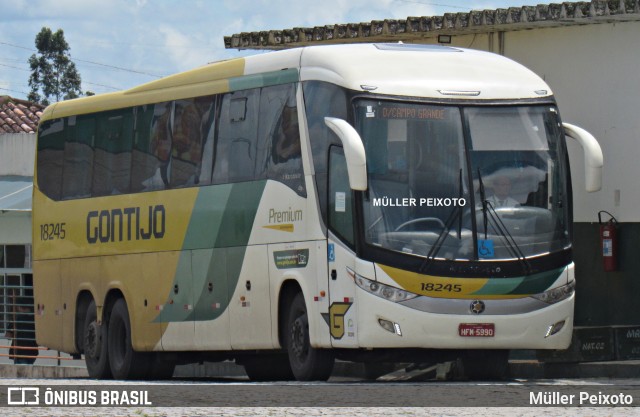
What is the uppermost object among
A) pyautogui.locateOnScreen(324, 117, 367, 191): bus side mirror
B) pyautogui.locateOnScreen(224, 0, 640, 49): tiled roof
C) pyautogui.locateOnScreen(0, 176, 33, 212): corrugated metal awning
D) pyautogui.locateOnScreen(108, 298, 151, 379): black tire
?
pyautogui.locateOnScreen(224, 0, 640, 49): tiled roof

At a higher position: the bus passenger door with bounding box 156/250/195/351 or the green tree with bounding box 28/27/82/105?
the green tree with bounding box 28/27/82/105

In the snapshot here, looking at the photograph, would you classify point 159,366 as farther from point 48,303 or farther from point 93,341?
point 48,303

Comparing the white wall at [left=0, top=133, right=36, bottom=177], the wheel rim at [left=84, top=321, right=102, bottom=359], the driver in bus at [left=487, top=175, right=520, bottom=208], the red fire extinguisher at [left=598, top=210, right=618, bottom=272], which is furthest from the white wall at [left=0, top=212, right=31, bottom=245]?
the driver in bus at [left=487, top=175, right=520, bottom=208]

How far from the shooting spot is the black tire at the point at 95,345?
24375 mm

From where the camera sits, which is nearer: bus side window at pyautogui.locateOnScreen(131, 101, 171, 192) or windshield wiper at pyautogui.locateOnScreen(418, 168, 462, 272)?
windshield wiper at pyautogui.locateOnScreen(418, 168, 462, 272)

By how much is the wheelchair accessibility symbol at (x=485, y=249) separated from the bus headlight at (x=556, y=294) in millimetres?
665

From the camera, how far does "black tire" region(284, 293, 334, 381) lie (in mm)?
19047

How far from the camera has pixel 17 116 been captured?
46.7 m

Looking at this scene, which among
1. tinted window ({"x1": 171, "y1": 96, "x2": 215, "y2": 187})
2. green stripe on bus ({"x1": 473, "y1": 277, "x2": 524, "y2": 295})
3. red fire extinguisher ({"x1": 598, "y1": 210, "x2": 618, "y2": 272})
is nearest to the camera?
green stripe on bus ({"x1": 473, "y1": 277, "x2": 524, "y2": 295})

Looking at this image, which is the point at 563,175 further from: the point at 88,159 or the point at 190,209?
the point at 88,159

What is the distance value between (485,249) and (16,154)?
2577 cm

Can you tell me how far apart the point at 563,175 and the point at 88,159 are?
819cm

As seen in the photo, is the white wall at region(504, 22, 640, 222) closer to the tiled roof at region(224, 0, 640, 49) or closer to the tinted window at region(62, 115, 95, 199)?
the tiled roof at region(224, 0, 640, 49)

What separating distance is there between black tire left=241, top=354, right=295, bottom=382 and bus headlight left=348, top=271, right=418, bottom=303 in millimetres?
5648
